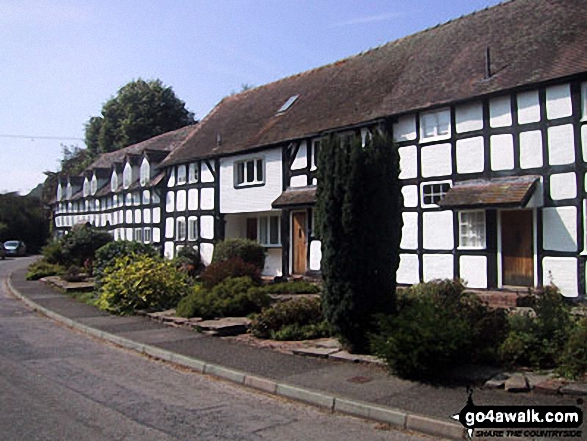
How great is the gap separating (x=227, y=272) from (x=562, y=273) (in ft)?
28.5

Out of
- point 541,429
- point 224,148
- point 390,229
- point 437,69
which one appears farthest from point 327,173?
point 224,148

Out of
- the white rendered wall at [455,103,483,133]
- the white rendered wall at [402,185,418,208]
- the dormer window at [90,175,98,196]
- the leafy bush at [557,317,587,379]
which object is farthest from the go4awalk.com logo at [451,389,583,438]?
the dormer window at [90,175,98,196]

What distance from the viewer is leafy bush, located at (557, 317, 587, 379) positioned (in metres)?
7.30

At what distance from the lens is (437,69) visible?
18.0 metres

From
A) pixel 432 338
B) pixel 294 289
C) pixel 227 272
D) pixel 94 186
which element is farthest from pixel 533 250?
pixel 94 186

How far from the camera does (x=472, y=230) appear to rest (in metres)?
15.4

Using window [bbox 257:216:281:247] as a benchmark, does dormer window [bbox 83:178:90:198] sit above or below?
above

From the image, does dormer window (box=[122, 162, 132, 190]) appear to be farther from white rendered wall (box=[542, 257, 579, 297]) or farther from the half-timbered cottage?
white rendered wall (box=[542, 257, 579, 297])

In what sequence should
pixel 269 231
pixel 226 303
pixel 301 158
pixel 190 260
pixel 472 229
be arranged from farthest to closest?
pixel 190 260, pixel 269 231, pixel 301 158, pixel 472 229, pixel 226 303

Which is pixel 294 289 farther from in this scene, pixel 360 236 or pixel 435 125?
pixel 360 236

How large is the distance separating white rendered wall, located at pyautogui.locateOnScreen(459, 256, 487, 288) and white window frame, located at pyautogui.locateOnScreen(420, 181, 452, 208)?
1882mm

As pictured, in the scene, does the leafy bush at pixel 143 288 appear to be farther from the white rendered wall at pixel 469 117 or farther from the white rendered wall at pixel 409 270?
the white rendered wall at pixel 469 117

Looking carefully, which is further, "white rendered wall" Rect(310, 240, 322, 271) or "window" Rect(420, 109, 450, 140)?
"white rendered wall" Rect(310, 240, 322, 271)

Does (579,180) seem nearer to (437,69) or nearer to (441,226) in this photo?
(441,226)
